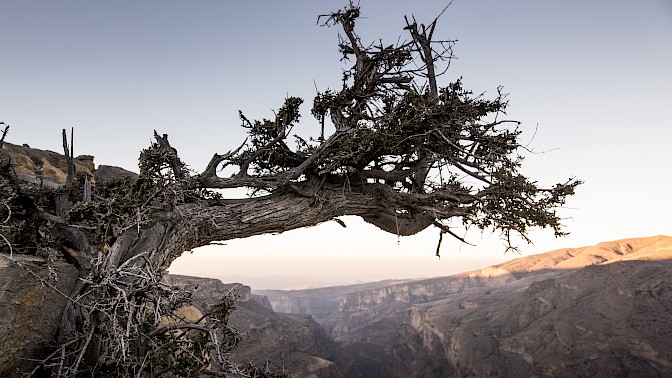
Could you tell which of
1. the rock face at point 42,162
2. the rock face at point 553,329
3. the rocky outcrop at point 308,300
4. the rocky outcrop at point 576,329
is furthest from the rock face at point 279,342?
the rocky outcrop at point 308,300

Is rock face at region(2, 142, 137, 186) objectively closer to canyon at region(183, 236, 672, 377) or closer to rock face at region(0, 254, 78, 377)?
rock face at region(0, 254, 78, 377)

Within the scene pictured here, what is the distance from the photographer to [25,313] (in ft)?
13.2

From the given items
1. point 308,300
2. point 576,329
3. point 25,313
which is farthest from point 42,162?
point 308,300

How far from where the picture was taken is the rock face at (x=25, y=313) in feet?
12.5

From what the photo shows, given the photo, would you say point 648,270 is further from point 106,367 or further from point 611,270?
point 106,367

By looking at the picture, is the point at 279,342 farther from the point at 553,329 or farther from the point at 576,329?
the point at 576,329

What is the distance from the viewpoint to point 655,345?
26.8 m

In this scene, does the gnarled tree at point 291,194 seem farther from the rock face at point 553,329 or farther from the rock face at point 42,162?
the rock face at point 553,329

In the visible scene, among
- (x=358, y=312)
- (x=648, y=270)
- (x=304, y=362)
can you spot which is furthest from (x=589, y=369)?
(x=358, y=312)

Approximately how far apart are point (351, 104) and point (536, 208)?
165 inches

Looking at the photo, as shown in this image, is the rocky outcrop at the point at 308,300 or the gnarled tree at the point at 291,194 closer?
the gnarled tree at the point at 291,194

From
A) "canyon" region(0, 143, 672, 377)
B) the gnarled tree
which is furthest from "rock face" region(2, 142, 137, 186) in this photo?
the gnarled tree

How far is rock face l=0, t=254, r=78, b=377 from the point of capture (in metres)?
3.82

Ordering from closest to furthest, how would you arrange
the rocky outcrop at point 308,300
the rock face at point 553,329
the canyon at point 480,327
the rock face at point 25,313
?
the rock face at point 25,313
the canyon at point 480,327
the rock face at point 553,329
the rocky outcrop at point 308,300
